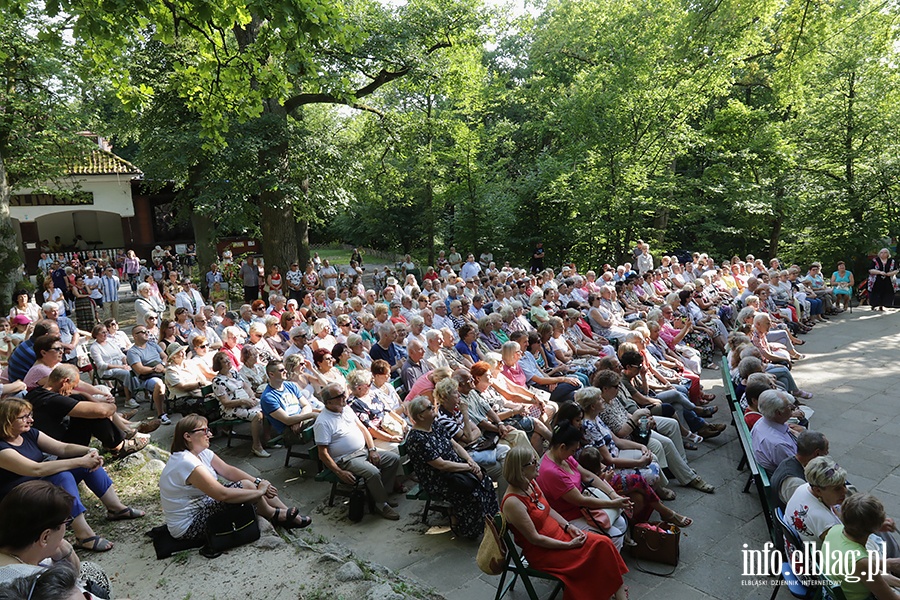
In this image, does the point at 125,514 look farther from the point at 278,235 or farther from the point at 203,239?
the point at 203,239

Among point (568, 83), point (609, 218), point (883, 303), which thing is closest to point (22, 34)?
point (609, 218)

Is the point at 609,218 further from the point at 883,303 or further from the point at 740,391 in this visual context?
the point at 740,391

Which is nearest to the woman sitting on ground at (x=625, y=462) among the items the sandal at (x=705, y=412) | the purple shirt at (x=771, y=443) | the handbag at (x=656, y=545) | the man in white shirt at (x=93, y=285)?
the handbag at (x=656, y=545)

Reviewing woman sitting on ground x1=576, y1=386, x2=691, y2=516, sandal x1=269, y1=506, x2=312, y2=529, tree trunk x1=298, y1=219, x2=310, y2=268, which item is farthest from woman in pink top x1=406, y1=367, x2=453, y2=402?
tree trunk x1=298, y1=219, x2=310, y2=268

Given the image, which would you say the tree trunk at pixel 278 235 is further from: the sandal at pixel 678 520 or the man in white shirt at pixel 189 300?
the sandal at pixel 678 520

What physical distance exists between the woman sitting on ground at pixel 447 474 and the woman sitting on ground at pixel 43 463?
7.45ft

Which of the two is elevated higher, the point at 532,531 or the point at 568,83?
the point at 568,83

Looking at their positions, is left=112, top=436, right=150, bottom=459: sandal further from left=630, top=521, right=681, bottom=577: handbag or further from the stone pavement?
left=630, top=521, right=681, bottom=577: handbag

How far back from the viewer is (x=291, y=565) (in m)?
3.67

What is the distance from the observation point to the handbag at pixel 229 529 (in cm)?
382

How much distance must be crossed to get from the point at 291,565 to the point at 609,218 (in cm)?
1608

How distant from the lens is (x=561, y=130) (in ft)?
62.2

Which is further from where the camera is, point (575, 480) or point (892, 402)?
point (892, 402)

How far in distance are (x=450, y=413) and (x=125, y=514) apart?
270 centimetres
